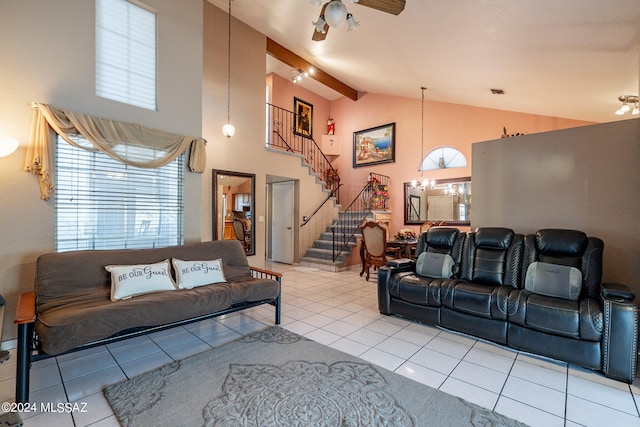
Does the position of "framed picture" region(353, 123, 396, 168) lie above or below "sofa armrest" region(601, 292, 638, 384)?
above

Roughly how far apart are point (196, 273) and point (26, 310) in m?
1.37

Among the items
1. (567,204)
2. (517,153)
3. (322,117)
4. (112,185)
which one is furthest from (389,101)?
(112,185)

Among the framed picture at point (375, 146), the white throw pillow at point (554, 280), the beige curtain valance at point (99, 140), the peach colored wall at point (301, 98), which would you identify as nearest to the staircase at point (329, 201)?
the peach colored wall at point (301, 98)

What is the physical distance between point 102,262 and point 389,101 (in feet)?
26.4

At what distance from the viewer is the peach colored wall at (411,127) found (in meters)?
6.63

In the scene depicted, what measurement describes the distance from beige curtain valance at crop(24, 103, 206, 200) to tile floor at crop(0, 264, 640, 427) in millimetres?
1763

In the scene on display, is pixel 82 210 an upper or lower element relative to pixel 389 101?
lower

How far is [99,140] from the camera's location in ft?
10.4

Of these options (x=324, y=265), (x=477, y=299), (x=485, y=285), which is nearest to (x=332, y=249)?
(x=324, y=265)

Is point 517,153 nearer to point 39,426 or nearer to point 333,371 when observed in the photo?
point 333,371

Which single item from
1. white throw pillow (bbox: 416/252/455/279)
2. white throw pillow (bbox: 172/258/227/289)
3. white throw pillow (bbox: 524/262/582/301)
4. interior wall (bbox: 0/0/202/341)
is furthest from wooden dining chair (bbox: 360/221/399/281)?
interior wall (bbox: 0/0/202/341)

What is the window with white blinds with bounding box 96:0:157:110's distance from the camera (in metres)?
3.38

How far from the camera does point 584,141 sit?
3.45 m

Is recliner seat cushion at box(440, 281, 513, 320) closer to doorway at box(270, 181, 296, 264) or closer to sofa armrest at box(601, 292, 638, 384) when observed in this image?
sofa armrest at box(601, 292, 638, 384)
